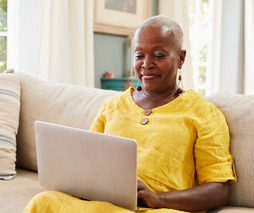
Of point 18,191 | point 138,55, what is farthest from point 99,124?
point 18,191

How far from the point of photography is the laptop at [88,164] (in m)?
0.95

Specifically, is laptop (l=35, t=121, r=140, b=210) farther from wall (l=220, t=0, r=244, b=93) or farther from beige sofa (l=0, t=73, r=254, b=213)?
wall (l=220, t=0, r=244, b=93)

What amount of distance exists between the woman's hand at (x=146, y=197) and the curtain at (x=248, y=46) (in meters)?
3.98

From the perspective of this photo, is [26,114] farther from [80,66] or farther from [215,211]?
[80,66]

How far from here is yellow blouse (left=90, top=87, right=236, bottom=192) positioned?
116cm

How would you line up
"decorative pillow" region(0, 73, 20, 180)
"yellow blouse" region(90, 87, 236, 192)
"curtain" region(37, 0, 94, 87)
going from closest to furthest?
"yellow blouse" region(90, 87, 236, 192) < "decorative pillow" region(0, 73, 20, 180) < "curtain" region(37, 0, 94, 87)

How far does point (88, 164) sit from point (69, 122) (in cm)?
70

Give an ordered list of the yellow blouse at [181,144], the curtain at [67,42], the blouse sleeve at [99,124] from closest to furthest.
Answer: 1. the yellow blouse at [181,144]
2. the blouse sleeve at [99,124]
3. the curtain at [67,42]

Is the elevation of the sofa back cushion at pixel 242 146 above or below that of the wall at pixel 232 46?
below

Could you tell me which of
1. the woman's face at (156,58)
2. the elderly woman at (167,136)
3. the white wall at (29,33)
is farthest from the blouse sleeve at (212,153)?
the white wall at (29,33)

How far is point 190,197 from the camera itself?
111 cm

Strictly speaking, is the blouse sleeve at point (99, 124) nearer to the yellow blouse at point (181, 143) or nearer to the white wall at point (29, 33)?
the yellow blouse at point (181, 143)

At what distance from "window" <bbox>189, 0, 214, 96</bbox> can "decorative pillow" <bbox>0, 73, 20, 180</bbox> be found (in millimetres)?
3328

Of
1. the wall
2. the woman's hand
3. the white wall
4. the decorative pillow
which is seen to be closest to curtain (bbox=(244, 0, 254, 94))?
the wall
